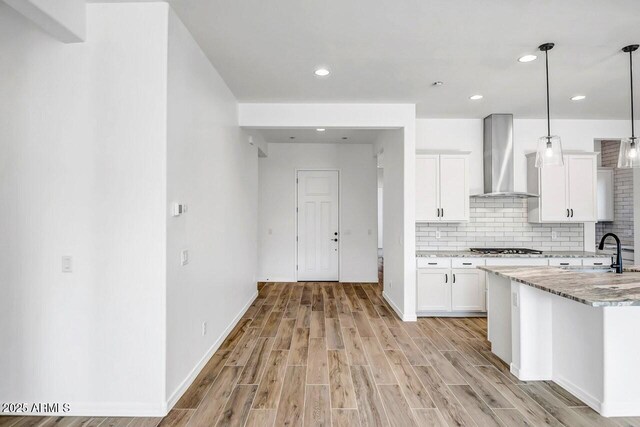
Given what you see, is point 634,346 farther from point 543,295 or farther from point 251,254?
point 251,254

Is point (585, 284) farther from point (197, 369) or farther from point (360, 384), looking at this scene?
point (197, 369)

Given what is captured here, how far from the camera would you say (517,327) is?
278 centimetres

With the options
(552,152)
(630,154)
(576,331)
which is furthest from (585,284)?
(630,154)

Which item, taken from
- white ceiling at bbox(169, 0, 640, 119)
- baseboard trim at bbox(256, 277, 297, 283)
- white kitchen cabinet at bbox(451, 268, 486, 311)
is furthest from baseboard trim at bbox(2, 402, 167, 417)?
baseboard trim at bbox(256, 277, 297, 283)

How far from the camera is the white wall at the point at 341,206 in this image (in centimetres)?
669

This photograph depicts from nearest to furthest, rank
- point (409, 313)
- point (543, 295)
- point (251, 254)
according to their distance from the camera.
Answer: point (543, 295) → point (409, 313) → point (251, 254)

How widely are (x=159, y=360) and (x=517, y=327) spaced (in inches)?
106

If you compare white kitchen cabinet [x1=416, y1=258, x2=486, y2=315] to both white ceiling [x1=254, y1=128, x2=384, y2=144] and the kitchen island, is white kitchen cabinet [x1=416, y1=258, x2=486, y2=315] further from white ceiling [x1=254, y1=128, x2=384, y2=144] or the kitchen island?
white ceiling [x1=254, y1=128, x2=384, y2=144]

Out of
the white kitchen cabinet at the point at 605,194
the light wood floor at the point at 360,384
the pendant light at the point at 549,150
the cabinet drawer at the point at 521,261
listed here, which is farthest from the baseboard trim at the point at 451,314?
the white kitchen cabinet at the point at 605,194

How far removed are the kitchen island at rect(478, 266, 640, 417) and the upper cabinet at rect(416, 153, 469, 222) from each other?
1.61 meters

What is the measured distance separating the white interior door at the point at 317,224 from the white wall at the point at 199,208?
2471mm

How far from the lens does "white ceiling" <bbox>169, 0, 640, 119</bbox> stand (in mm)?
2359

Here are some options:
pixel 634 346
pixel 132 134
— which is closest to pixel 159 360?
pixel 132 134

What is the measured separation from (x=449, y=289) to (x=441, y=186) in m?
1.37
